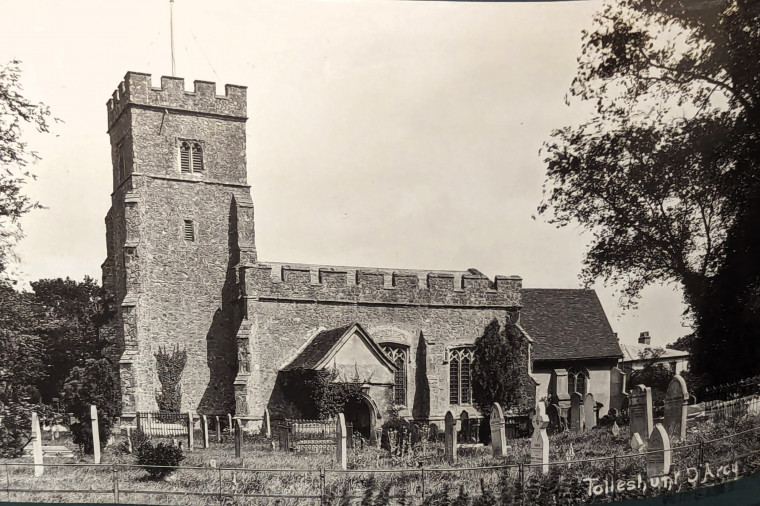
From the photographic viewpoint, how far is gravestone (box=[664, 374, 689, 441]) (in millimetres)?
6230

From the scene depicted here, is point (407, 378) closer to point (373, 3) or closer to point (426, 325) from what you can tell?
point (426, 325)

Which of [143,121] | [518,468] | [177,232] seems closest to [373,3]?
[143,121]

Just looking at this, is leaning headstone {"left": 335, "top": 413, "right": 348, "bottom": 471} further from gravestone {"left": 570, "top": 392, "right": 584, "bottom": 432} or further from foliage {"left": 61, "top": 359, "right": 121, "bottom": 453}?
gravestone {"left": 570, "top": 392, "right": 584, "bottom": 432}

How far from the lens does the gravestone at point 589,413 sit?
6.21m

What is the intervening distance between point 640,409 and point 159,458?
3.81 metres

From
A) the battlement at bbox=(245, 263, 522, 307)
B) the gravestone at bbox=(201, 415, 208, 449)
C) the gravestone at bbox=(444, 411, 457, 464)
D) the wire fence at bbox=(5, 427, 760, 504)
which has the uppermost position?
the battlement at bbox=(245, 263, 522, 307)

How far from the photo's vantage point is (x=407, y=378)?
6375 millimetres

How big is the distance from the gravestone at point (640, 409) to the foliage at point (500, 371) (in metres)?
0.82

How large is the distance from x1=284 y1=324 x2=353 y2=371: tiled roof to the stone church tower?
0.53m

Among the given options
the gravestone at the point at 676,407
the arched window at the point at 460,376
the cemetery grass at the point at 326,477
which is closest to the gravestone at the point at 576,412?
the cemetery grass at the point at 326,477

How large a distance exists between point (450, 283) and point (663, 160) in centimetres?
198

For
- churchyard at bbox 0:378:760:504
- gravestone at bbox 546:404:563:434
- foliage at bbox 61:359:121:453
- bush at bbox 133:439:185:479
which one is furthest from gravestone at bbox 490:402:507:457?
foliage at bbox 61:359:121:453

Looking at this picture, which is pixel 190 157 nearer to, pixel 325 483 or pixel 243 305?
pixel 243 305

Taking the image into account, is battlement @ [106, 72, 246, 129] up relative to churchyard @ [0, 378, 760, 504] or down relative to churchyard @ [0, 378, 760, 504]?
up
